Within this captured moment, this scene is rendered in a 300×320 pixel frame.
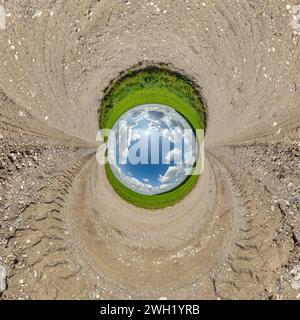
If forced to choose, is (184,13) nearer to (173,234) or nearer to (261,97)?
(261,97)

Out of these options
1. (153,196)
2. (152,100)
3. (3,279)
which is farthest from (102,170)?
(3,279)

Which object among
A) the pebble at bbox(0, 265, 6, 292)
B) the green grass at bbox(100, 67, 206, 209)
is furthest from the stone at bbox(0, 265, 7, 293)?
the green grass at bbox(100, 67, 206, 209)

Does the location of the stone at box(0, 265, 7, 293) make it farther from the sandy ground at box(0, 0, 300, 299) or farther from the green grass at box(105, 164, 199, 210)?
the green grass at box(105, 164, 199, 210)

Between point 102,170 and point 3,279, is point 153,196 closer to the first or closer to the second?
point 102,170

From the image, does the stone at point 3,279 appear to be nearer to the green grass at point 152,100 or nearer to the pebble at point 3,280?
the pebble at point 3,280

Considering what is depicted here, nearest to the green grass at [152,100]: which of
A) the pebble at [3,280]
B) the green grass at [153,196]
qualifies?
the green grass at [153,196]
